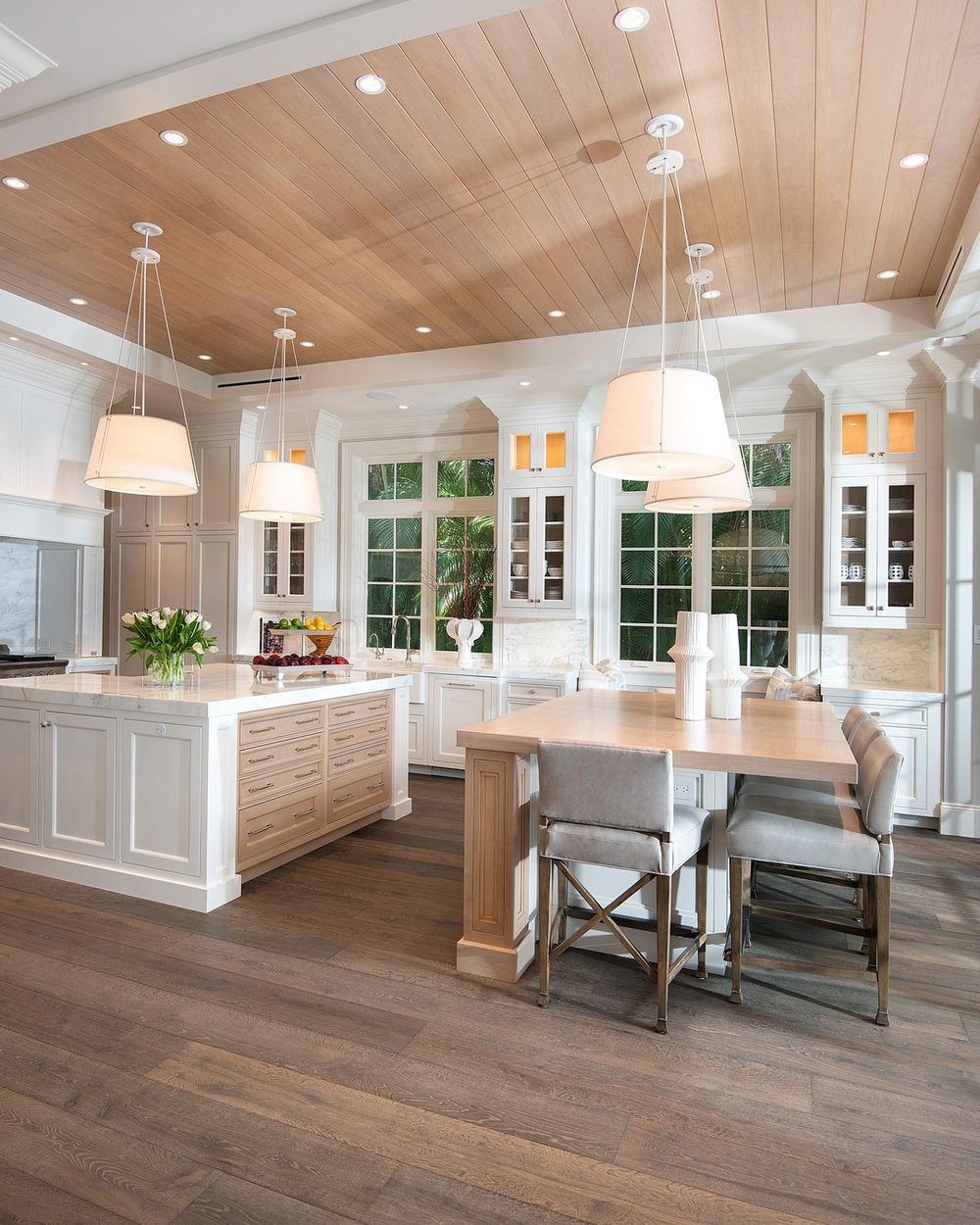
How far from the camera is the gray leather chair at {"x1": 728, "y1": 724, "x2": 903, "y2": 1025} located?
2.45 m

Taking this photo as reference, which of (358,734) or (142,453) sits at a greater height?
(142,453)

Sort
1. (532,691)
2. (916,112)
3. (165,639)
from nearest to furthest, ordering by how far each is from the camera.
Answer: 1. (916,112)
2. (165,639)
3. (532,691)

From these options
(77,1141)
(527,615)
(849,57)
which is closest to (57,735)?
(77,1141)

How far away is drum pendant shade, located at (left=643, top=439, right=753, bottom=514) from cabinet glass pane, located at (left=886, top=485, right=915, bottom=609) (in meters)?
2.06

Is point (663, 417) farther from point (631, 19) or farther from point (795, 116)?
point (795, 116)

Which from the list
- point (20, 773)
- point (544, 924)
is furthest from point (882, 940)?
point (20, 773)

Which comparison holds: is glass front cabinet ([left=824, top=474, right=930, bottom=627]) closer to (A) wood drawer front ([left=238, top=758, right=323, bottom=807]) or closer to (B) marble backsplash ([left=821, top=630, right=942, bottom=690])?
(B) marble backsplash ([left=821, top=630, right=942, bottom=690])

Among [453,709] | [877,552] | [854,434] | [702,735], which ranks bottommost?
[453,709]

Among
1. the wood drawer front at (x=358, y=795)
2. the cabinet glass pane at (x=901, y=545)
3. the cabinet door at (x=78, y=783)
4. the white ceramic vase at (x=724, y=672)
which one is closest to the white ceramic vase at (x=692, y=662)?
the white ceramic vase at (x=724, y=672)

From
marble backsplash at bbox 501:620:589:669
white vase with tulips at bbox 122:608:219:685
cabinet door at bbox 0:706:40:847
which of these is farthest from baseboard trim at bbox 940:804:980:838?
cabinet door at bbox 0:706:40:847

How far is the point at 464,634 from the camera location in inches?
244

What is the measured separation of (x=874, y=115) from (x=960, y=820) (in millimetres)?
3861

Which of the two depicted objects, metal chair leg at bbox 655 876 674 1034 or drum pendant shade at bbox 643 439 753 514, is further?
drum pendant shade at bbox 643 439 753 514

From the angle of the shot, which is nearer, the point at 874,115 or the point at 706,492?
the point at 874,115
